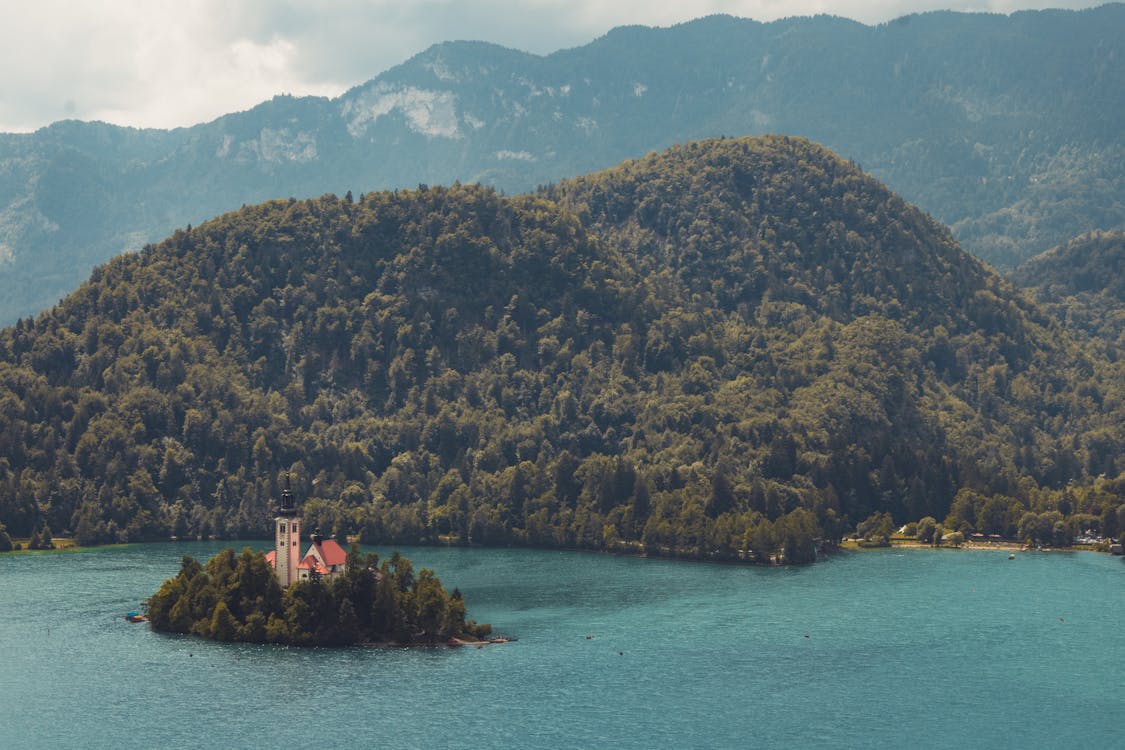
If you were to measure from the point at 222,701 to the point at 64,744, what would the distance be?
18.9 m

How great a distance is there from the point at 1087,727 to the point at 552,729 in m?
57.2

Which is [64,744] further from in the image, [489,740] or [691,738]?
[691,738]

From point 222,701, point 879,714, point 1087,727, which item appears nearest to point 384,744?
point 222,701

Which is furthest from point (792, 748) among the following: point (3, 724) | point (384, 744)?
point (3, 724)

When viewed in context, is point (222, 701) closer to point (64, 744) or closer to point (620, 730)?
point (64, 744)

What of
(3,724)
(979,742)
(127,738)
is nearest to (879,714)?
(979,742)

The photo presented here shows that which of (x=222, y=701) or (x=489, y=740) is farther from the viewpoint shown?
(x=222, y=701)

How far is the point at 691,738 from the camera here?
189m

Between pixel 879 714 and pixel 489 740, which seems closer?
pixel 489 740

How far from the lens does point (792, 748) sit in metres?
186

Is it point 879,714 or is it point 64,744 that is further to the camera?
point 879,714

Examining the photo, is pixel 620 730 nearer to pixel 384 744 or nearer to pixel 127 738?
pixel 384 744

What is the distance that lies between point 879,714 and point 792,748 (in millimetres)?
18230

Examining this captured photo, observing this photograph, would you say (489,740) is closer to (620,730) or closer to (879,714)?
(620,730)
